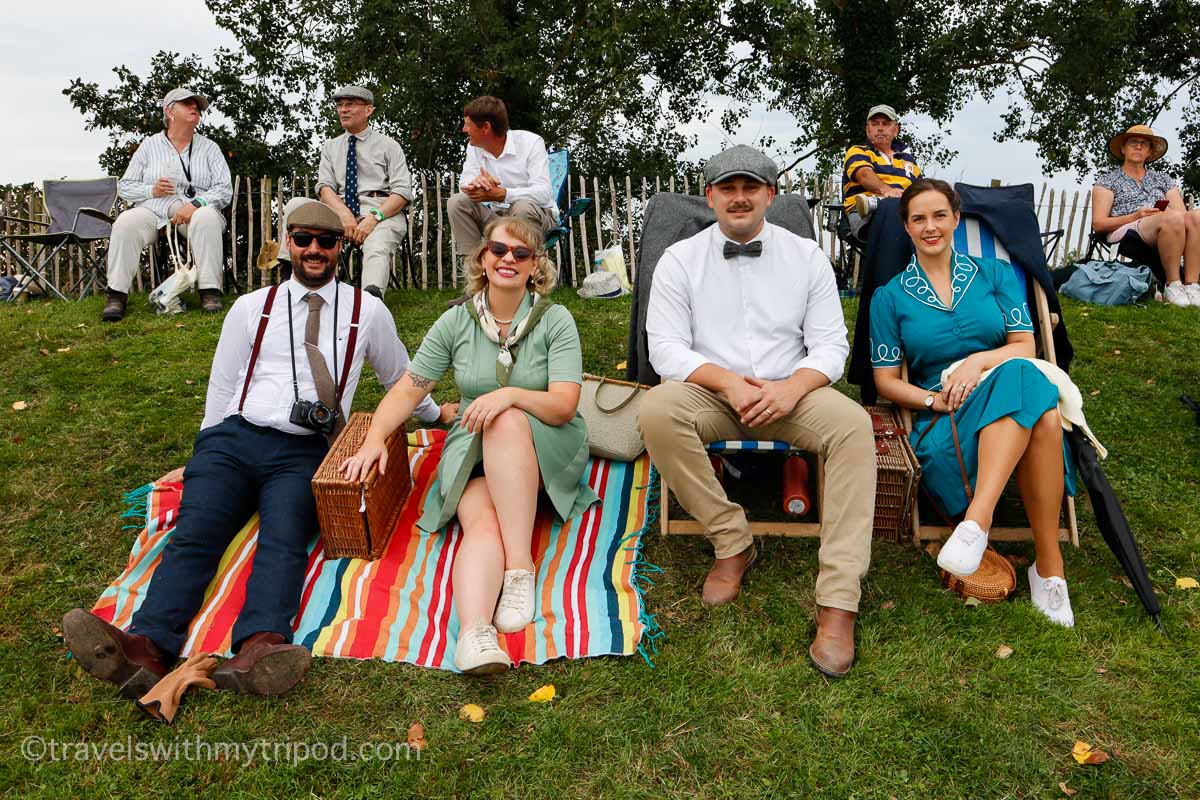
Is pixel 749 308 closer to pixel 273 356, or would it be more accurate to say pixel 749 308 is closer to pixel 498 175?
pixel 273 356

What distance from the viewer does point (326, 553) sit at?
12.0 ft

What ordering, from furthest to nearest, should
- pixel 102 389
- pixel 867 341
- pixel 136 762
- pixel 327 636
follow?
pixel 102 389 → pixel 867 341 → pixel 327 636 → pixel 136 762

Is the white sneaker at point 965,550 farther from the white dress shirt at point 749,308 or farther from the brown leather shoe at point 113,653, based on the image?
the brown leather shoe at point 113,653

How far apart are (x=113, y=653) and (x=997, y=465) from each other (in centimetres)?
318

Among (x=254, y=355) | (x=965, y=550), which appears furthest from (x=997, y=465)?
(x=254, y=355)

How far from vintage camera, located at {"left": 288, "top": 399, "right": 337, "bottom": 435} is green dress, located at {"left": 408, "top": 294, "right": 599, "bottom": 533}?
0.42m

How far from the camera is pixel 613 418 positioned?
15.0 feet

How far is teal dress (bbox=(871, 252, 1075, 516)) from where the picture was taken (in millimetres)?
3590

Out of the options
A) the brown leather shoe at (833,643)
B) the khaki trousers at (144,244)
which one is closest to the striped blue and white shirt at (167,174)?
the khaki trousers at (144,244)

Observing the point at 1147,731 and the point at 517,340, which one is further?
the point at 517,340

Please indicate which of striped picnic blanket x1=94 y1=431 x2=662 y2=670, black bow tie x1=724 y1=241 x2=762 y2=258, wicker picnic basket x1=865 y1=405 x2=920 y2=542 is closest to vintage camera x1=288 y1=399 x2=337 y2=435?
striped picnic blanket x1=94 y1=431 x2=662 y2=670

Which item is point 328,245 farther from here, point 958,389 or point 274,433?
point 958,389

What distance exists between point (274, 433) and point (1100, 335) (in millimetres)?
6165

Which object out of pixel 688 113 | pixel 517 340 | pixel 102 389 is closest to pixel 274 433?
pixel 517 340
